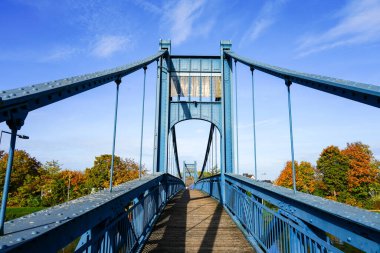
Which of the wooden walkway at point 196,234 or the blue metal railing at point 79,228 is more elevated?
the blue metal railing at point 79,228

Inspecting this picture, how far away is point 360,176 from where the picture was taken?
39438 millimetres

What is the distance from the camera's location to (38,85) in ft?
6.67

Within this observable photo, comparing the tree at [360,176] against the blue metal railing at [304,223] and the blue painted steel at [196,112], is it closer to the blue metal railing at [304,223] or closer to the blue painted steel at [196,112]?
the blue painted steel at [196,112]

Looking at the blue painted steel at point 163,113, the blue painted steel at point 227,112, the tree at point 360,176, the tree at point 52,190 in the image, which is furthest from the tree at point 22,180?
the tree at point 360,176

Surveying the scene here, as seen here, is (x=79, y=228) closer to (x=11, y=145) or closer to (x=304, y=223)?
(x=11, y=145)

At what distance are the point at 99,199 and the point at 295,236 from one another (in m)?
2.24

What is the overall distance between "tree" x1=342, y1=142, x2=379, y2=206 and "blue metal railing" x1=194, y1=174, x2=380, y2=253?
129 ft

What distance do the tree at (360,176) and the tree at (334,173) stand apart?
86 cm

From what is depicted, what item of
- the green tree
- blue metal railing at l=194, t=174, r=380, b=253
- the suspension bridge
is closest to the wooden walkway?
the suspension bridge

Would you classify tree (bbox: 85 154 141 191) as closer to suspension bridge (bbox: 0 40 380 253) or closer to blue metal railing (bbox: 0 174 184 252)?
suspension bridge (bbox: 0 40 380 253)

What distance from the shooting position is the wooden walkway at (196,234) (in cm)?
458

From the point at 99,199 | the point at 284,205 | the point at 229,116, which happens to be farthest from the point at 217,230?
the point at 229,116

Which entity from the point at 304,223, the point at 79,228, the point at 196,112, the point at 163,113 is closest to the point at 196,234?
the point at 304,223

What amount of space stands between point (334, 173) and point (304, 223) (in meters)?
43.9
